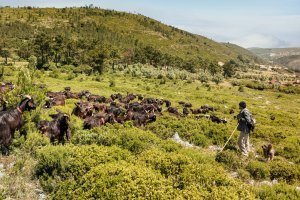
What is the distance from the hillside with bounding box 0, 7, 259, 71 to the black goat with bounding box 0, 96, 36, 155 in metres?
43.7

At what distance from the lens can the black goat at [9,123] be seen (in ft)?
35.0

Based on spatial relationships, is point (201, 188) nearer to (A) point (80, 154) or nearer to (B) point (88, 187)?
(B) point (88, 187)

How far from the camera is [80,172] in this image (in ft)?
27.7

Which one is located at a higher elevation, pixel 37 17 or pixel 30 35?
pixel 37 17

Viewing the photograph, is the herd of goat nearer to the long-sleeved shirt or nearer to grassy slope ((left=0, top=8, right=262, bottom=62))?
the long-sleeved shirt

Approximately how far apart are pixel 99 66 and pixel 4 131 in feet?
156

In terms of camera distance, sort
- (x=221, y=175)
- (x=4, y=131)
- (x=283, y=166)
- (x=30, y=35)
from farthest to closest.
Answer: (x=30, y=35) < (x=283, y=166) < (x=4, y=131) < (x=221, y=175)

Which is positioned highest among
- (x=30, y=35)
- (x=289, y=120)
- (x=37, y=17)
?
(x=37, y=17)

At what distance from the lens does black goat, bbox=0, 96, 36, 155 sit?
1066 centimetres

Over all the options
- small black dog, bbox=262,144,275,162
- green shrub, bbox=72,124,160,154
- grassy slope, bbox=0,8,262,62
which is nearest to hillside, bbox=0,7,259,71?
grassy slope, bbox=0,8,262,62

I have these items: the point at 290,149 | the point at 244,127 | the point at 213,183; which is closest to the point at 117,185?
the point at 213,183

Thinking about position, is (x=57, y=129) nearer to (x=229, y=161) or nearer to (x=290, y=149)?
(x=229, y=161)

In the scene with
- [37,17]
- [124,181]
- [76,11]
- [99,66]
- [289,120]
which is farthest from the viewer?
[76,11]

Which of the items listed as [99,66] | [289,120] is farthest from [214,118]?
[99,66]
